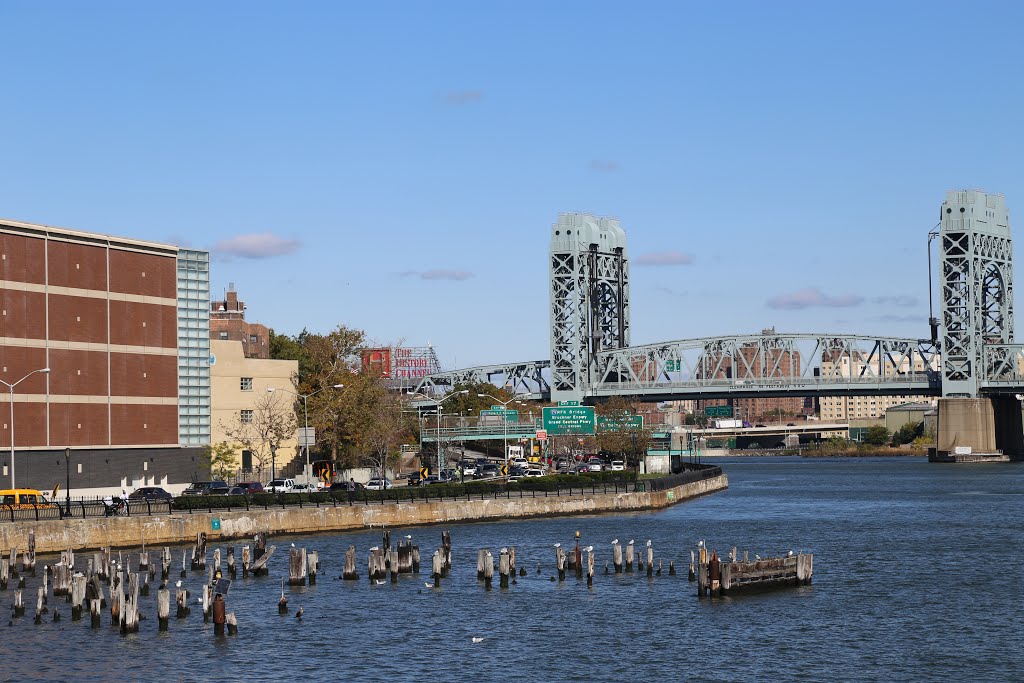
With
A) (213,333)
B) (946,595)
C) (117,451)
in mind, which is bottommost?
(946,595)

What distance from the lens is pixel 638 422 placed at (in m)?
172

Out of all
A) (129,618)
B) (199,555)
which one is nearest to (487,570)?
(199,555)

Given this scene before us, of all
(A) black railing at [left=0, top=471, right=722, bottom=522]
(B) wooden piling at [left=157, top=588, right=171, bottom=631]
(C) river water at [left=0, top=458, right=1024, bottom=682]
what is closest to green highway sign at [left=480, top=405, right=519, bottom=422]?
(A) black railing at [left=0, top=471, right=722, bottom=522]

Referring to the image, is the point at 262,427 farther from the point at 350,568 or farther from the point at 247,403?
the point at 350,568

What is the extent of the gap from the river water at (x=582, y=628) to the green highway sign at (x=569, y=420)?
2044 inches

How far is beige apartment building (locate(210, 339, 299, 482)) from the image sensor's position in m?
127

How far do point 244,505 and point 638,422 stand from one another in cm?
9022

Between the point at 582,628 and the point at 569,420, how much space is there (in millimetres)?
84502

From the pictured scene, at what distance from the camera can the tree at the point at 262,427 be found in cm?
12612

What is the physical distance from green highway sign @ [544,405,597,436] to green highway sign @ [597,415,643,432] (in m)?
29.8

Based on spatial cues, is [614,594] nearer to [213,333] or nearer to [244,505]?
[244,505]

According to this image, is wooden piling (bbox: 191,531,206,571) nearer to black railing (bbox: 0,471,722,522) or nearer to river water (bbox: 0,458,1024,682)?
river water (bbox: 0,458,1024,682)

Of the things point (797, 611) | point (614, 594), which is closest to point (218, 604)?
point (614, 594)

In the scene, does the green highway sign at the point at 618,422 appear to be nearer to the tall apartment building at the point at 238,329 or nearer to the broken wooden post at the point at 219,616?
the tall apartment building at the point at 238,329
